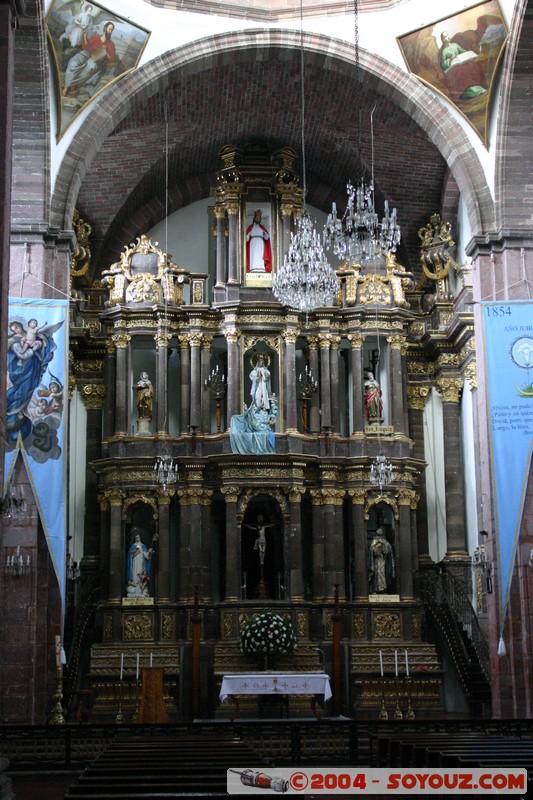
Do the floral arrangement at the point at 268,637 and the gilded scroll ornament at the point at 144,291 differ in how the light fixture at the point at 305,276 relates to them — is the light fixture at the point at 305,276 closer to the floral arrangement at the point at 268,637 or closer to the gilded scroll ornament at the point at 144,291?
the gilded scroll ornament at the point at 144,291

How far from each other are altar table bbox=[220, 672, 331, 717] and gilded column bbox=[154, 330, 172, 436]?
567 cm

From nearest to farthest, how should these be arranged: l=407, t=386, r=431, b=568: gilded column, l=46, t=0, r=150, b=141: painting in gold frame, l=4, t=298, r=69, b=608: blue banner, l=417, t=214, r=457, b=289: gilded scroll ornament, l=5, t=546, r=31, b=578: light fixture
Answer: l=4, t=298, r=69, b=608: blue banner, l=5, t=546, r=31, b=578: light fixture, l=46, t=0, r=150, b=141: painting in gold frame, l=407, t=386, r=431, b=568: gilded column, l=417, t=214, r=457, b=289: gilded scroll ornament

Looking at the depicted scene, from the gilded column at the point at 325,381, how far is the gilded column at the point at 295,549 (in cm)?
160

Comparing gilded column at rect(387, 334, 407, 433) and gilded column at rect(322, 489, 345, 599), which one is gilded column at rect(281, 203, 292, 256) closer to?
gilded column at rect(387, 334, 407, 433)

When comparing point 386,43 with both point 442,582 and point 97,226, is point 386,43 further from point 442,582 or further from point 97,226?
point 442,582

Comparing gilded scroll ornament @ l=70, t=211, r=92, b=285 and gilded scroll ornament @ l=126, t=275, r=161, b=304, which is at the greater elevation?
gilded scroll ornament @ l=70, t=211, r=92, b=285

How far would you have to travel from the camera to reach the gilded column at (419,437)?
25172 millimetres

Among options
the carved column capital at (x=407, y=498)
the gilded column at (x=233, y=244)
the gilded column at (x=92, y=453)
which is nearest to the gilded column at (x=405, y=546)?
the carved column capital at (x=407, y=498)

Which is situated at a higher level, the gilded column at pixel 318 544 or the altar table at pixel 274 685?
the gilded column at pixel 318 544

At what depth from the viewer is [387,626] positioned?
76.5 feet

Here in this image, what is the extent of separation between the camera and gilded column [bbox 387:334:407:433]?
24.4 meters

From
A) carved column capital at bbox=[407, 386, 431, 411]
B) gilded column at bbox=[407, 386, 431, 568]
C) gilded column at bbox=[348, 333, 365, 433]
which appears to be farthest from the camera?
carved column capital at bbox=[407, 386, 431, 411]

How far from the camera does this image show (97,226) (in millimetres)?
26031

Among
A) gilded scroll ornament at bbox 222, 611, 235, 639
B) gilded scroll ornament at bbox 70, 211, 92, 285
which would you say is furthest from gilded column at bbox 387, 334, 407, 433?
gilded scroll ornament at bbox 70, 211, 92, 285
